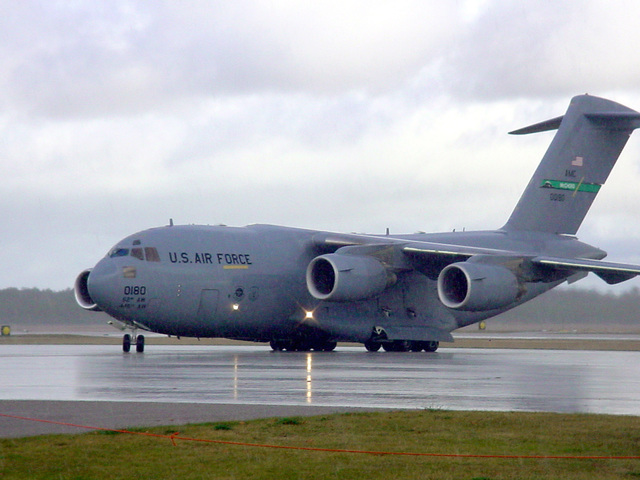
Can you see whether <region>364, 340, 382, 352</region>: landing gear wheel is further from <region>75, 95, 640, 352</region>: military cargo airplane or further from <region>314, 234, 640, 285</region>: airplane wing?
<region>314, 234, 640, 285</region>: airplane wing

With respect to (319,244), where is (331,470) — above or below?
below

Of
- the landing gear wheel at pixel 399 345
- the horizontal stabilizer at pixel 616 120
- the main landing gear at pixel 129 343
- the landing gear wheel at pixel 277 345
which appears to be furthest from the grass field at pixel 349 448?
the horizontal stabilizer at pixel 616 120

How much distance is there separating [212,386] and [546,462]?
7.58 meters

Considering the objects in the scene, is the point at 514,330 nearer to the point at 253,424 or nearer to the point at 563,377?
the point at 563,377

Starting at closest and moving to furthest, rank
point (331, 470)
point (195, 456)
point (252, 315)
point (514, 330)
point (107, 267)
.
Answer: point (331, 470) < point (195, 456) < point (107, 267) < point (252, 315) < point (514, 330)

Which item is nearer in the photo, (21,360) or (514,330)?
(21,360)

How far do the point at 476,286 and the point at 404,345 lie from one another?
4389 millimetres

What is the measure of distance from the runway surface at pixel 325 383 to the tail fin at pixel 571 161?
8649 mm

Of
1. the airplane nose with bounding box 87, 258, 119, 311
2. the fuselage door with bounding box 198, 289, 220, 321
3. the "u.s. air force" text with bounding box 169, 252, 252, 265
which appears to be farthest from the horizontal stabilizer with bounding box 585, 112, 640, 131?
the airplane nose with bounding box 87, 258, 119, 311

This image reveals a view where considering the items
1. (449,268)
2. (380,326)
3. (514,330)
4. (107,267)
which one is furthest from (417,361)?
(514,330)

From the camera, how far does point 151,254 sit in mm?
25484

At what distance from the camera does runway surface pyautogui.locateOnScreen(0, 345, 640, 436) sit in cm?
1220

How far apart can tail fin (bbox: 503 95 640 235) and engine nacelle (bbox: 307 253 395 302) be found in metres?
6.67

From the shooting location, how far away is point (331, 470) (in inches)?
303
